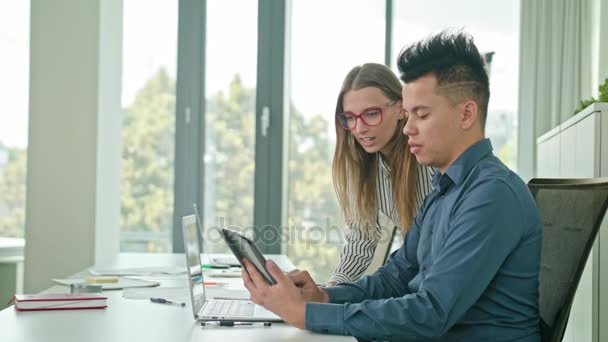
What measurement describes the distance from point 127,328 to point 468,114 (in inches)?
34.1

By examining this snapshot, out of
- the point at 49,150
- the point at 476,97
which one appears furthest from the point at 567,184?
the point at 49,150

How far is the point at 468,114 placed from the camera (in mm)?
1548

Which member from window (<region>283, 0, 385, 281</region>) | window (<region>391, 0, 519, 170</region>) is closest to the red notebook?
window (<region>283, 0, 385, 281</region>)

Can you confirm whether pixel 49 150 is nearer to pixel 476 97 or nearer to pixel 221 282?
pixel 221 282

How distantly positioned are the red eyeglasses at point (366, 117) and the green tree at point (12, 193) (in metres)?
3.07

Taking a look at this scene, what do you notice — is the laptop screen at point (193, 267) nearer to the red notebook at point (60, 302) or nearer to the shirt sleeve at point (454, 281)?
the red notebook at point (60, 302)

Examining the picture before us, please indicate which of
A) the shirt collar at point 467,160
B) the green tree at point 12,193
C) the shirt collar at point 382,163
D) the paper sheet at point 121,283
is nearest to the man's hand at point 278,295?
the shirt collar at point 467,160

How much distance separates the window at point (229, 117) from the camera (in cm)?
460

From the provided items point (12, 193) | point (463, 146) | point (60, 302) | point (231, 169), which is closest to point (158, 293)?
point (60, 302)

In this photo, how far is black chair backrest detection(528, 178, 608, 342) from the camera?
1.45m

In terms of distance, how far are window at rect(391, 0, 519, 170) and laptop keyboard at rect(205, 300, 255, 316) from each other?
2954mm

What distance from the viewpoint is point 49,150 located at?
370cm

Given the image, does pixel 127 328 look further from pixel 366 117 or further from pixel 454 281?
pixel 366 117

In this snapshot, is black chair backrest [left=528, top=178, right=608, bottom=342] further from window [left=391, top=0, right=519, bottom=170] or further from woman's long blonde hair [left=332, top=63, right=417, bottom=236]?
window [left=391, top=0, right=519, bottom=170]
